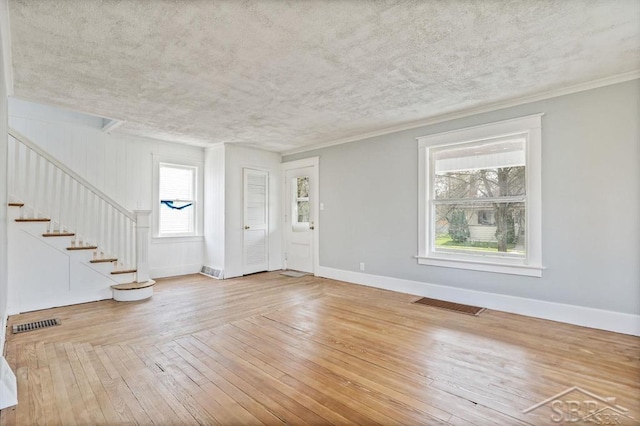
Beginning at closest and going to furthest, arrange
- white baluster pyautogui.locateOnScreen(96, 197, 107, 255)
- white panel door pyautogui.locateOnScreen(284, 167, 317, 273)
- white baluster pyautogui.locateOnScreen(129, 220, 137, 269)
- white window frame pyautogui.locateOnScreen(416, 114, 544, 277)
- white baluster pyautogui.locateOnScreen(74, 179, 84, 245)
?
1. white window frame pyautogui.locateOnScreen(416, 114, 544, 277)
2. white baluster pyautogui.locateOnScreen(74, 179, 84, 245)
3. white baluster pyautogui.locateOnScreen(96, 197, 107, 255)
4. white baluster pyautogui.locateOnScreen(129, 220, 137, 269)
5. white panel door pyautogui.locateOnScreen(284, 167, 317, 273)

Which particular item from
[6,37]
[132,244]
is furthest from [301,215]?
[6,37]

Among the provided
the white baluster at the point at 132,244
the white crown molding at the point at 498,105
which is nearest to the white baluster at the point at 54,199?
the white baluster at the point at 132,244

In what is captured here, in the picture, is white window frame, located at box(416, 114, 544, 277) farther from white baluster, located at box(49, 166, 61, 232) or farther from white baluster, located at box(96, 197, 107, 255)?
white baluster, located at box(49, 166, 61, 232)

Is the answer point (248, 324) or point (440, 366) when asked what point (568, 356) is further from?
point (248, 324)

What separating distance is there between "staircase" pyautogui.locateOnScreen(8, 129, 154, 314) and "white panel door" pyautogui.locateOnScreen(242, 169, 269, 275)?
185 centimetres

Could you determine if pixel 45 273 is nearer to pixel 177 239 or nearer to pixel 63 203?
pixel 63 203

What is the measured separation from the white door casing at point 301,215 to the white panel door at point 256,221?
0.45 m

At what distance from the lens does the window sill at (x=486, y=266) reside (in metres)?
3.54

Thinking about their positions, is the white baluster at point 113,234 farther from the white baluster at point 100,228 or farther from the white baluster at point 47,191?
the white baluster at point 47,191

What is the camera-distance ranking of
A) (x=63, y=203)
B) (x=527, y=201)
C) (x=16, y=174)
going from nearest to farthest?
(x=527, y=201), (x=16, y=174), (x=63, y=203)

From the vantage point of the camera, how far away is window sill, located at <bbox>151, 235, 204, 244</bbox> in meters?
5.62

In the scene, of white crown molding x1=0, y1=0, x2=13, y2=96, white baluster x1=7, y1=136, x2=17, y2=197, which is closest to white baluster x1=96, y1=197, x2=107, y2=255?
white baluster x1=7, y1=136, x2=17, y2=197

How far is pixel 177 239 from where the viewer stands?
19.2ft

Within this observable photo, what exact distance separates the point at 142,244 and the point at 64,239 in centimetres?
91
